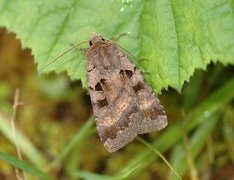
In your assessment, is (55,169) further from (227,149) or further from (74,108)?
(227,149)

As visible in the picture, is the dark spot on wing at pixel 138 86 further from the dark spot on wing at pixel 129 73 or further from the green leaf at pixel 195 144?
the green leaf at pixel 195 144

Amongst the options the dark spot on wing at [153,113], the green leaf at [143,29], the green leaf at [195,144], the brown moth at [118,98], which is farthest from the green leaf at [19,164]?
the green leaf at [195,144]

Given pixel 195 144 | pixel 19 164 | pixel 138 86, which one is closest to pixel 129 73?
pixel 138 86

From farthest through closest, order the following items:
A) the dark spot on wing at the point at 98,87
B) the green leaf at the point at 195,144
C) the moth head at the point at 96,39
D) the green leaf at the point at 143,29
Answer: the green leaf at the point at 195,144, the dark spot on wing at the point at 98,87, the moth head at the point at 96,39, the green leaf at the point at 143,29

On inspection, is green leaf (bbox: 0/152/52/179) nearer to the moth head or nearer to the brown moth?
the brown moth

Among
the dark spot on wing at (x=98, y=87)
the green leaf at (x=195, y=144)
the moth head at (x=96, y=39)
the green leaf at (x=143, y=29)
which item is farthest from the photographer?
the green leaf at (x=195, y=144)

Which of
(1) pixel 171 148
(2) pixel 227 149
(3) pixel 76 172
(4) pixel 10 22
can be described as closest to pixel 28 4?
(4) pixel 10 22

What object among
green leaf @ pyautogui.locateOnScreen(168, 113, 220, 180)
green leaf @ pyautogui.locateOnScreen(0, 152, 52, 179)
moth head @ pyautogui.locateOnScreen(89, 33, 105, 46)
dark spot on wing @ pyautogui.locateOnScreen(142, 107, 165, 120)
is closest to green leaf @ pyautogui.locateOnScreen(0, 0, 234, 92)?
moth head @ pyautogui.locateOnScreen(89, 33, 105, 46)
